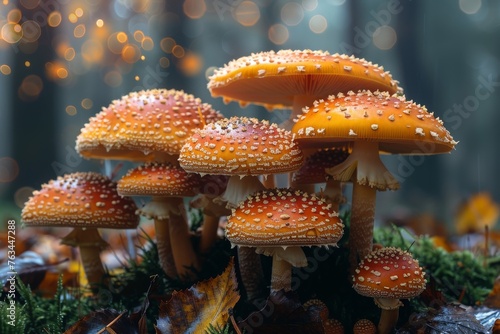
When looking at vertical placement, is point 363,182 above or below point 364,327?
above

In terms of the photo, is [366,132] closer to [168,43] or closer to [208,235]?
[208,235]

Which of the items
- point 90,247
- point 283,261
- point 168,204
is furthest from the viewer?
point 90,247

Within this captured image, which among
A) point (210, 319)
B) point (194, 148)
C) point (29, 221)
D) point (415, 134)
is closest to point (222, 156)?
point (194, 148)

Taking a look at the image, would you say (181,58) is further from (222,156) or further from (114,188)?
(222,156)

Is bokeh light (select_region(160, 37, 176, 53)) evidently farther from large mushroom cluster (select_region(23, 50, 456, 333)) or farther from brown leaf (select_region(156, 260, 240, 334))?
brown leaf (select_region(156, 260, 240, 334))

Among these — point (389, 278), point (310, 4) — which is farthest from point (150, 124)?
point (310, 4)
